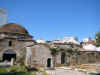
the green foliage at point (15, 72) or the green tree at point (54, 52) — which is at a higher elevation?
the green tree at point (54, 52)

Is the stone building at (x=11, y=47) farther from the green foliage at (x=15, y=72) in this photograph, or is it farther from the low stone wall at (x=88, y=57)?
the low stone wall at (x=88, y=57)

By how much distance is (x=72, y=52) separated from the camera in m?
28.7

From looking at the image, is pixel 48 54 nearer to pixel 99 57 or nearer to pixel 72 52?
pixel 72 52

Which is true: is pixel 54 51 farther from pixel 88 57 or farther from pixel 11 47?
pixel 11 47

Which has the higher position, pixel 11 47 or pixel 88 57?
pixel 11 47

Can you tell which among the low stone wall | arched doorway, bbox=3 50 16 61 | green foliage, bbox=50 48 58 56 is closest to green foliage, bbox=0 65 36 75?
green foliage, bbox=50 48 58 56

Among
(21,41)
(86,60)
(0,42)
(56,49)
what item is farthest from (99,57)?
(0,42)

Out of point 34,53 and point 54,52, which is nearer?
point 34,53

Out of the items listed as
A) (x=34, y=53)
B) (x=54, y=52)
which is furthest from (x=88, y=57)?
(x=34, y=53)

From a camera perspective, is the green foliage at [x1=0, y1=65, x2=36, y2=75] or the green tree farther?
the green tree

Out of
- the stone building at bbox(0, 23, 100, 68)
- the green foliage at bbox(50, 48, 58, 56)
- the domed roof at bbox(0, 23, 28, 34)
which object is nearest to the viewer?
the stone building at bbox(0, 23, 100, 68)

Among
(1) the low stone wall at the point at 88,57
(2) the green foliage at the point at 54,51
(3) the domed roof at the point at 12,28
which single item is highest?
(3) the domed roof at the point at 12,28

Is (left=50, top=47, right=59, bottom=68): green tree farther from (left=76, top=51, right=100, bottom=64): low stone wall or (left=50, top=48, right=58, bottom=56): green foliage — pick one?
(left=76, top=51, right=100, bottom=64): low stone wall

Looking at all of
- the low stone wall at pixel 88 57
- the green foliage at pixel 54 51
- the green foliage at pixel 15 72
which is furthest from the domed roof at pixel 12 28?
the green foliage at pixel 15 72
